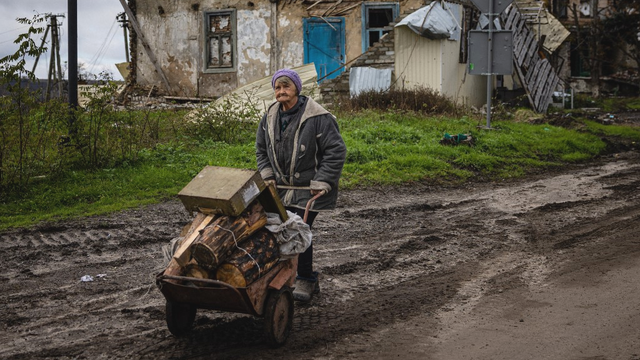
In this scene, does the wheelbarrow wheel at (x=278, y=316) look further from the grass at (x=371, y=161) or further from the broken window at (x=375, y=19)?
the broken window at (x=375, y=19)

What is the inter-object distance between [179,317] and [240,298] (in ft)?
2.33

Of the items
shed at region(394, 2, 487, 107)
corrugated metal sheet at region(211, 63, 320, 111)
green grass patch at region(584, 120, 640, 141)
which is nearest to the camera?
green grass patch at region(584, 120, 640, 141)

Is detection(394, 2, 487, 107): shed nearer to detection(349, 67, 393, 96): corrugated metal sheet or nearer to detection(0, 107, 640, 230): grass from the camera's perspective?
detection(349, 67, 393, 96): corrugated metal sheet

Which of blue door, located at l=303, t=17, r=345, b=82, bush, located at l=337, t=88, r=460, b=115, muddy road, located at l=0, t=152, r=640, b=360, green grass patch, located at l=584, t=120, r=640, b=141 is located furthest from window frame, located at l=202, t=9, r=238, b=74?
muddy road, located at l=0, t=152, r=640, b=360

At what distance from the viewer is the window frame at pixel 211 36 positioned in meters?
21.6

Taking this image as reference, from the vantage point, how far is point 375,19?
21.4 m

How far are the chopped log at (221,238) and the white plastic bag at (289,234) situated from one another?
0.19 meters

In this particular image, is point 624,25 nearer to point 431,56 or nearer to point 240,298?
point 431,56

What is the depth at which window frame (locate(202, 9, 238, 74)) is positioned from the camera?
21578 millimetres

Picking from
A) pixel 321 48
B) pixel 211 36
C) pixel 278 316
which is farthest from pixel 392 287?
pixel 211 36

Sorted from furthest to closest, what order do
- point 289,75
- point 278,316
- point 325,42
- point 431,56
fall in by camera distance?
point 325,42 → point 431,56 → point 289,75 → point 278,316

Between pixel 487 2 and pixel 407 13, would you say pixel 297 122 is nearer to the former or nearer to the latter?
pixel 487 2

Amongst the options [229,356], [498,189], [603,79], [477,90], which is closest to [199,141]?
[498,189]

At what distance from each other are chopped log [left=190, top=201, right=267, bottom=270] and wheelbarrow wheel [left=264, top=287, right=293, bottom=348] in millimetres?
466
